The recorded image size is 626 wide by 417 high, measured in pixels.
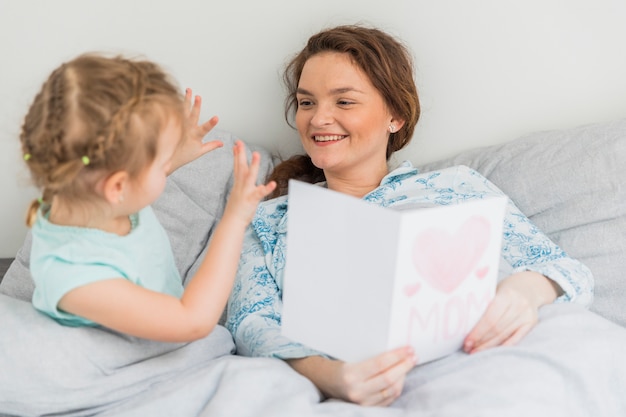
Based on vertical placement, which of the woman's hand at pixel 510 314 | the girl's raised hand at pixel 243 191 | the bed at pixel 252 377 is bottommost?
the bed at pixel 252 377

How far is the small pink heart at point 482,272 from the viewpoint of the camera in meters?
1.10

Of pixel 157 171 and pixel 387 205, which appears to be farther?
pixel 387 205

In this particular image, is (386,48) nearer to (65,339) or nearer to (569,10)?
(569,10)

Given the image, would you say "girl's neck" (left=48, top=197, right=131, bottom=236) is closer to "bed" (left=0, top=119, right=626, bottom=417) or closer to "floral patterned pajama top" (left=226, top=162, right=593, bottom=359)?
"bed" (left=0, top=119, right=626, bottom=417)

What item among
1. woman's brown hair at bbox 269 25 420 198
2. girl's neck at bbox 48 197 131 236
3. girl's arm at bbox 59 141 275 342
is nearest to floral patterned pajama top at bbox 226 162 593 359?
woman's brown hair at bbox 269 25 420 198

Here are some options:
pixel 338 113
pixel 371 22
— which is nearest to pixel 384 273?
pixel 338 113

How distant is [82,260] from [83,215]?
0.25ft

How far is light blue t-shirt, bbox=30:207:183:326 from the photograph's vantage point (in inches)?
42.6

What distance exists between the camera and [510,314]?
1195mm

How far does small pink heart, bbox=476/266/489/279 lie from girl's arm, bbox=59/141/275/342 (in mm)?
329

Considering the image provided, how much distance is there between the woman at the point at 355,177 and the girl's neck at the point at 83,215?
0.36 meters

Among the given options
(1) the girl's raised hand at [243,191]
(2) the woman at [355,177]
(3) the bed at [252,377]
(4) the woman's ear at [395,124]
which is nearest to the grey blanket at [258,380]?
(3) the bed at [252,377]

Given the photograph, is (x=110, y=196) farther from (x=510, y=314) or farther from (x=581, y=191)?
(x=581, y=191)

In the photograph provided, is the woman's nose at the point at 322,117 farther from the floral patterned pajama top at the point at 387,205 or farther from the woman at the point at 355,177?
the floral patterned pajama top at the point at 387,205
